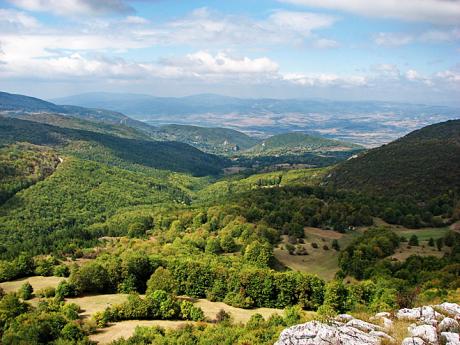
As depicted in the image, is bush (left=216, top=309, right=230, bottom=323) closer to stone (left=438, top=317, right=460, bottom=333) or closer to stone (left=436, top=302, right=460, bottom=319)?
stone (left=436, top=302, right=460, bottom=319)

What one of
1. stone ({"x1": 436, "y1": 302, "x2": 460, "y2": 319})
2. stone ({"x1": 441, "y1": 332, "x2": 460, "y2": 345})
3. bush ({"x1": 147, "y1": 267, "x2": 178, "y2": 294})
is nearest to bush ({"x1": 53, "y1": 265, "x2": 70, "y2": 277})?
bush ({"x1": 147, "y1": 267, "x2": 178, "y2": 294})

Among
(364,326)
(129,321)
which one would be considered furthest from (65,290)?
(364,326)

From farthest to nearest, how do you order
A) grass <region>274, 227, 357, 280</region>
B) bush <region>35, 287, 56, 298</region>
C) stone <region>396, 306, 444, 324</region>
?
grass <region>274, 227, 357, 280</region>
bush <region>35, 287, 56, 298</region>
stone <region>396, 306, 444, 324</region>

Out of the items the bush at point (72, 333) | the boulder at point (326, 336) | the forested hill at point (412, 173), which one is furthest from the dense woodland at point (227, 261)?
the boulder at point (326, 336)

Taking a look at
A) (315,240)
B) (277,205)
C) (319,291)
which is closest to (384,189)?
(277,205)

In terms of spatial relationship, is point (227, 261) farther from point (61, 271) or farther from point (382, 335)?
point (382, 335)

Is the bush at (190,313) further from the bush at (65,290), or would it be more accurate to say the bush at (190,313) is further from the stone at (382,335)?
the stone at (382,335)
